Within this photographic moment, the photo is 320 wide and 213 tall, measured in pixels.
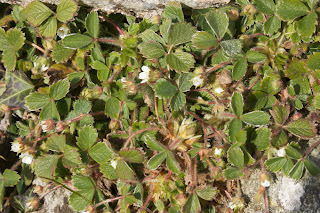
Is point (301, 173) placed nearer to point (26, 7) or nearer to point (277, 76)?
point (277, 76)

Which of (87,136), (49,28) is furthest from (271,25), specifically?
(49,28)

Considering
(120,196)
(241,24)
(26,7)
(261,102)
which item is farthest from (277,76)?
(26,7)

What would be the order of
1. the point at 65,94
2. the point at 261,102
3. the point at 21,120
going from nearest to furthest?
the point at 261,102
the point at 65,94
the point at 21,120

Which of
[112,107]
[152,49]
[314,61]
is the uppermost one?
[152,49]

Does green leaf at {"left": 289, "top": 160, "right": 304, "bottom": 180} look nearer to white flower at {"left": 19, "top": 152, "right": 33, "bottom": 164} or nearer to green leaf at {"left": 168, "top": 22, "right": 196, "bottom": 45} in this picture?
green leaf at {"left": 168, "top": 22, "right": 196, "bottom": 45}

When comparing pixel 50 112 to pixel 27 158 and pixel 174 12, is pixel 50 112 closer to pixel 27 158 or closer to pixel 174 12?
pixel 27 158

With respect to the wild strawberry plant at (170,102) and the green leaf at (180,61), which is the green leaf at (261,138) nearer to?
the wild strawberry plant at (170,102)

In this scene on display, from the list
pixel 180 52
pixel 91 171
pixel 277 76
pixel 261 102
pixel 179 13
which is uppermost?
pixel 179 13
